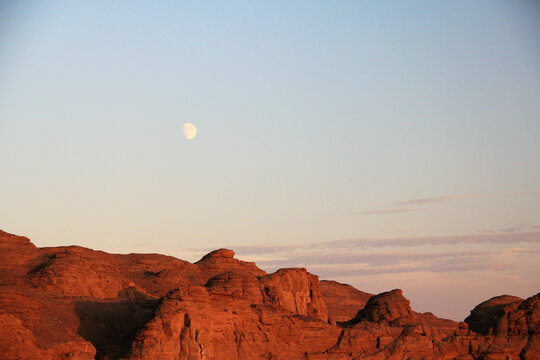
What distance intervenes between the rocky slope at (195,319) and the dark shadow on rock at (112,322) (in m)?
0.09

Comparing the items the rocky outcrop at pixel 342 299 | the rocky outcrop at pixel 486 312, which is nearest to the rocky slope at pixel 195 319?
the rocky outcrop at pixel 486 312

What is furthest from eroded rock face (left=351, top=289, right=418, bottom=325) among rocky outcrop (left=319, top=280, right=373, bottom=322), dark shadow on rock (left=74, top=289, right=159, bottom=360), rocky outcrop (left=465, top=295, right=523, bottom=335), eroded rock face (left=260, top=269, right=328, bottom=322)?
rocky outcrop (left=319, top=280, right=373, bottom=322)

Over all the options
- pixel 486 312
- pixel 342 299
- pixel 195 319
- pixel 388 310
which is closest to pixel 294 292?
→ pixel 388 310

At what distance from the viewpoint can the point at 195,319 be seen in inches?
2623

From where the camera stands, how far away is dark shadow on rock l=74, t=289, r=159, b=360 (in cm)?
6875

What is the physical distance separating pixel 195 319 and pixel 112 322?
9.86 metres

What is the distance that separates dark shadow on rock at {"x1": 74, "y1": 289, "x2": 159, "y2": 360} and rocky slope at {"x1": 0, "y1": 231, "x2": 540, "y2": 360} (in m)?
0.09

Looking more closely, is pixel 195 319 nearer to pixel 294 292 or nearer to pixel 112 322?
pixel 112 322

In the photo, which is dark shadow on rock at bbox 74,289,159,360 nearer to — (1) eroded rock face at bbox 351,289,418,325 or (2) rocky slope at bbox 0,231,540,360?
(2) rocky slope at bbox 0,231,540,360

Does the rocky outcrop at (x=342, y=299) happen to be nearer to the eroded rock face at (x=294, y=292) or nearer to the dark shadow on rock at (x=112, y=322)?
the eroded rock face at (x=294, y=292)

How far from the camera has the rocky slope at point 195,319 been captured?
65.1 metres

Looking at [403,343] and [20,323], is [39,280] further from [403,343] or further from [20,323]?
[403,343]

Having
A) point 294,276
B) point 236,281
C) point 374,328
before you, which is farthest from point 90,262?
point 374,328

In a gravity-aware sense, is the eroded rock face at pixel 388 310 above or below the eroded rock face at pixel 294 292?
below
